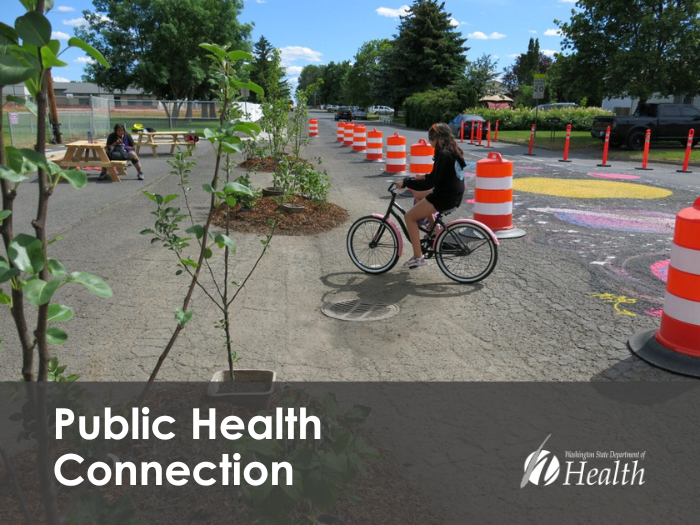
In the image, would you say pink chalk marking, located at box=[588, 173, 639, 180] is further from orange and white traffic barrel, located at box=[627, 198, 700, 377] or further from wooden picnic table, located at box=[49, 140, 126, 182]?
orange and white traffic barrel, located at box=[627, 198, 700, 377]

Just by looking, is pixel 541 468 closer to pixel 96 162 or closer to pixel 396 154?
pixel 96 162

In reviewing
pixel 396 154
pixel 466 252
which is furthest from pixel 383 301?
pixel 396 154

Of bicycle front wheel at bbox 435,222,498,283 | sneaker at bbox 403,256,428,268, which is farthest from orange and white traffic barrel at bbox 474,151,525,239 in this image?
sneaker at bbox 403,256,428,268

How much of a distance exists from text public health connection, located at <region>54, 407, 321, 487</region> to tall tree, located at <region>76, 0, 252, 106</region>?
188 feet

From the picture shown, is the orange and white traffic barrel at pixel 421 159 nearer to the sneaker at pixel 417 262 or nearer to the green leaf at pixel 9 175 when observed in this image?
the sneaker at pixel 417 262

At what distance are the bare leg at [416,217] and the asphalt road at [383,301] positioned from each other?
42 cm

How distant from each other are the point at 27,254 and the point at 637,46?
31.9m

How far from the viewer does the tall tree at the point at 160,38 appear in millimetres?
57438

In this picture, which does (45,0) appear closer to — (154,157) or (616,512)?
(616,512)

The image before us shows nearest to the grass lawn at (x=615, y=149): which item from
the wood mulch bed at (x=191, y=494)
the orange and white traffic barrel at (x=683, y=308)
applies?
the orange and white traffic barrel at (x=683, y=308)

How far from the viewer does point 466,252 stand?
6754mm

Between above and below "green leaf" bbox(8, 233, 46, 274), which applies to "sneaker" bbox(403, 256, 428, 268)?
below

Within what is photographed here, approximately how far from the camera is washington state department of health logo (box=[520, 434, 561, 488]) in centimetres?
323

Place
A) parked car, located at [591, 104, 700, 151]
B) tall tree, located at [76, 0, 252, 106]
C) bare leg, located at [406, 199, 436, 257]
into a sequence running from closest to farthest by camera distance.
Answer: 1. bare leg, located at [406, 199, 436, 257]
2. parked car, located at [591, 104, 700, 151]
3. tall tree, located at [76, 0, 252, 106]
